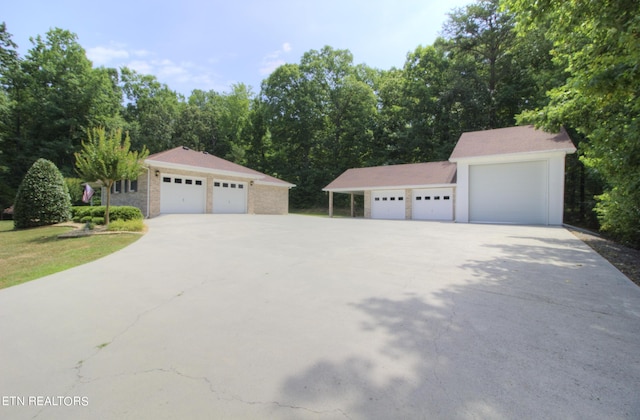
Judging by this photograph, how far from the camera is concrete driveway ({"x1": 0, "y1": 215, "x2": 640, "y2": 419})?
1.91 m

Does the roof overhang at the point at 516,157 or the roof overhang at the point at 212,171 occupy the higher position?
the roof overhang at the point at 516,157

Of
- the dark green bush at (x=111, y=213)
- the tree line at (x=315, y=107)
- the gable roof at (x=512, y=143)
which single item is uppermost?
the tree line at (x=315, y=107)

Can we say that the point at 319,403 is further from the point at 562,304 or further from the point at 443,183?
the point at 443,183

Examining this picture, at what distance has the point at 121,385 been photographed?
213cm

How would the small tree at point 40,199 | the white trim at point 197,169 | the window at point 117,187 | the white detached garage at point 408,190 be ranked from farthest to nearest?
the white detached garage at point 408,190 → the window at point 117,187 → the white trim at point 197,169 → the small tree at point 40,199

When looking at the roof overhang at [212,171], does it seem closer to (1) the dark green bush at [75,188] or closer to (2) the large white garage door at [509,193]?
(1) the dark green bush at [75,188]

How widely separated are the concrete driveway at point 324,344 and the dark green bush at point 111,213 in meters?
7.63

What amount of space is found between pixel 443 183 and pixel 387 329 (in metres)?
18.5

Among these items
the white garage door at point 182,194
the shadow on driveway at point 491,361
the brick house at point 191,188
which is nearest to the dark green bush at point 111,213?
Answer: the brick house at point 191,188

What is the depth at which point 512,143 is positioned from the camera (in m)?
17.3

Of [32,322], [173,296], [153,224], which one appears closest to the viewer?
[32,322]

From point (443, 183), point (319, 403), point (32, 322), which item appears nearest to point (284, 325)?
point (319, 403)

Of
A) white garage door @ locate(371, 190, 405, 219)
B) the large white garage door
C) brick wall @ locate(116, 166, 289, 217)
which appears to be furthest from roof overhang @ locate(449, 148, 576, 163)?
brick wall @ locate(116, 166, 289, 217)

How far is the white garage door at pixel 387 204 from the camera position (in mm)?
22125
